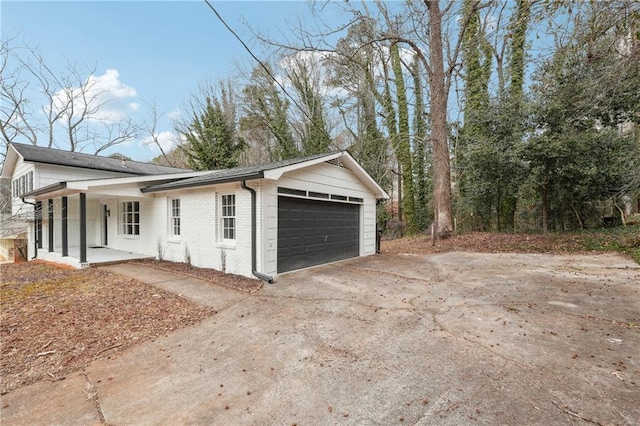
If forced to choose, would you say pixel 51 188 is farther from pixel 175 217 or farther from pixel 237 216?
pixel 237 216

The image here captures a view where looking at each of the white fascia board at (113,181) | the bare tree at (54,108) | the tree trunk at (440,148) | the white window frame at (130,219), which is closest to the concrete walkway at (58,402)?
the white fascia board at (113,181)

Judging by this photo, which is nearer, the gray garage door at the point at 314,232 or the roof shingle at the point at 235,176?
the roof shingle at the point at 235,176

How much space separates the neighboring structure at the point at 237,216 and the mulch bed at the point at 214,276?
21 cm

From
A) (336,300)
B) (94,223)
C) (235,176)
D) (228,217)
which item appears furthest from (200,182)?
(94,223)

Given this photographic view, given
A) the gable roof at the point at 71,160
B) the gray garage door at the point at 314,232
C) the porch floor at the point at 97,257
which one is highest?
the gable roof at the point at 71,160

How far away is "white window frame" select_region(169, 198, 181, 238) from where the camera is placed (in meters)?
9.12

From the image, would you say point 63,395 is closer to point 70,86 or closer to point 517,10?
point 517,10

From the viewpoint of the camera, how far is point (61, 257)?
961 cm

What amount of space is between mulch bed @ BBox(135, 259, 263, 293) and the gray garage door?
1.02 meters

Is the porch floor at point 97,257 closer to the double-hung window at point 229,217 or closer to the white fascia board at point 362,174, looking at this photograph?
the double-hung window at point 229,217

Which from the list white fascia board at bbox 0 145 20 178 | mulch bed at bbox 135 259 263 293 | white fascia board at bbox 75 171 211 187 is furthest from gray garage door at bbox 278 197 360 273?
white fascia board at bbox 0 145 20 178

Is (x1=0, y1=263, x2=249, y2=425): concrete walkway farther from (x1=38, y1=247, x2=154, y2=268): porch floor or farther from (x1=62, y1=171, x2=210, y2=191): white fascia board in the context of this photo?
(x1=38, y1=247, x2=154, y2=268): porch floor

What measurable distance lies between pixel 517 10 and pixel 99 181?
1049 centimetres

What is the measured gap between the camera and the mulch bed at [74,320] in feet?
10.7
